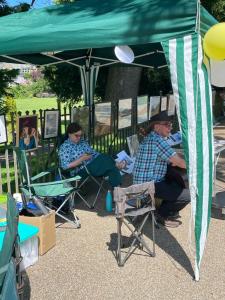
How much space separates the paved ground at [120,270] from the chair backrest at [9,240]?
1.31 meters

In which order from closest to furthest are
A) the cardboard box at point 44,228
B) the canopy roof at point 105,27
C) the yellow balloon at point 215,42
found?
the yellow balloon at point 215,42
the canopy roof at point 105,27
the cardboard box at point 44,228

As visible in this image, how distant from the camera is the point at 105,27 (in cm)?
444

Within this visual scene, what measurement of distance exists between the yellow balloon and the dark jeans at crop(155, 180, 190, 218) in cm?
180

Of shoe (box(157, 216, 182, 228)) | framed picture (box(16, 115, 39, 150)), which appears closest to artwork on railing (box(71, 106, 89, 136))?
framed picture (box(16, 115, 39, 150))

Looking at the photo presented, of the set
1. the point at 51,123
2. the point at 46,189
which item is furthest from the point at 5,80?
the point at 46,189

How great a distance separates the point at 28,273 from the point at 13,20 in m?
3.99

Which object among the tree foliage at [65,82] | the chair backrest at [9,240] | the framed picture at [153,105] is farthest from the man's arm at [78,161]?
the tree foliage at [65,82]

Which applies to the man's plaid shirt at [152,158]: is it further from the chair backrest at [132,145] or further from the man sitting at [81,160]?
the chair backrest at [132,145]

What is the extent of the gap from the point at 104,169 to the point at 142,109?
3522 mm

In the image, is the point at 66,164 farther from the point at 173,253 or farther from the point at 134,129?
the point at 134,129

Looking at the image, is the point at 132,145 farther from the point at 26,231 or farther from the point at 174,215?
the point at 26,231

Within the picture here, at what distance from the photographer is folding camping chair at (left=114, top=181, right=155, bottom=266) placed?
13.4ft

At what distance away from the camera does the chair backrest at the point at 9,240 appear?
227 centimetres

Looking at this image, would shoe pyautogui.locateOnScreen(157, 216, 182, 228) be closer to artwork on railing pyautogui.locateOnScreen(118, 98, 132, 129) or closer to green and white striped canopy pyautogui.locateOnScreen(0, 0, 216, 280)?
green and white striped canopy pyautogui.locateOnScreen(0, 0, 216, 280)
